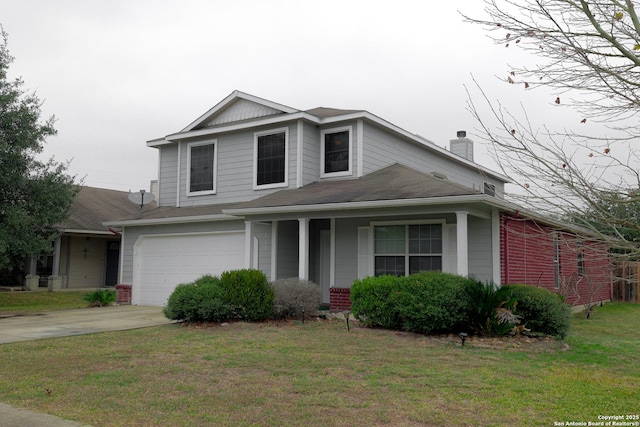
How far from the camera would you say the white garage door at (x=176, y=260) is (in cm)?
1642

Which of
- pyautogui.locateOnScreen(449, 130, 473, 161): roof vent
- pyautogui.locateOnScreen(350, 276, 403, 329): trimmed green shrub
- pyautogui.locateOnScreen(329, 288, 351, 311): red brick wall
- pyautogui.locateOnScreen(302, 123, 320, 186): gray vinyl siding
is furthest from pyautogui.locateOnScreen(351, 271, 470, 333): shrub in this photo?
pyautogui.locateOnScreen(449, 130, 473, 161): roof vent

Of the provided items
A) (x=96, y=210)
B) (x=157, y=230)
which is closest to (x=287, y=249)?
(x=157, y=230)

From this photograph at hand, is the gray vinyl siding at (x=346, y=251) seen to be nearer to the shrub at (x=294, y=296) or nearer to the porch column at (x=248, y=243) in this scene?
the shrub at (x=294, y=296)

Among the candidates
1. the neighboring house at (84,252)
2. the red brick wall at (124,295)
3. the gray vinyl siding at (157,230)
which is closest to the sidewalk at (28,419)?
the gray vinyl siding at (157,230)

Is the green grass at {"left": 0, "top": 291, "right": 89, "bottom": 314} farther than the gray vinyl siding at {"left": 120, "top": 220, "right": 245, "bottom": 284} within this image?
Yes

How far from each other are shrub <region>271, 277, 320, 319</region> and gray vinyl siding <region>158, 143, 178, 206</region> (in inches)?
307

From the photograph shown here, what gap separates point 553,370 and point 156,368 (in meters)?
5.42

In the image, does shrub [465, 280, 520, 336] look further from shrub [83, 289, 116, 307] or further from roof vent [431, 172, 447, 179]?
shrub [83, 289, 116, 307]

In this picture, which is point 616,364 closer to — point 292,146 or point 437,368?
point 437,368

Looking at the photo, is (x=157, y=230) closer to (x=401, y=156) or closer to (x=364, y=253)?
(x=364, y=253)

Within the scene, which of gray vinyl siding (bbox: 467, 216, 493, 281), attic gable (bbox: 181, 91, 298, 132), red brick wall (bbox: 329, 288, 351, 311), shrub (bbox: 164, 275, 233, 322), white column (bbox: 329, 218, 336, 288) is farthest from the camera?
attic gable (bbox: 181, 91, 298, 132)

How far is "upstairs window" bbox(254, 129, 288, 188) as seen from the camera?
16.7 meters

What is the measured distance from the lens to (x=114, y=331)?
1135 cm

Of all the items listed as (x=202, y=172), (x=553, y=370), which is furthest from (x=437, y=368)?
(x=202, y=172)
